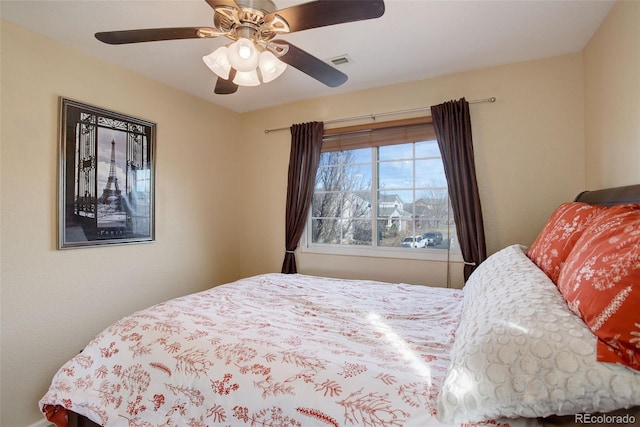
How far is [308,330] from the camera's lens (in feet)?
4.66

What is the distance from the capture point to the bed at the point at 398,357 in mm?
730

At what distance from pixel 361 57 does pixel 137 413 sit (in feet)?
8.24

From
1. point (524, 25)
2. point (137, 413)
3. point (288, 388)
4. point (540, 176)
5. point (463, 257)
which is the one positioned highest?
point (524, 25)

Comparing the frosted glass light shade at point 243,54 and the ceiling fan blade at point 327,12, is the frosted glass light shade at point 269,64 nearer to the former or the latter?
the frosted glass light shade at point 243,54

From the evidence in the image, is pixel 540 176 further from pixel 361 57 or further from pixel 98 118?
pixel 98 118

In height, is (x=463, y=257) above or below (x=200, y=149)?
below

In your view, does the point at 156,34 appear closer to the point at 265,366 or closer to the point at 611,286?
the point at 265,366

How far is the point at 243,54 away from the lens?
1424mm

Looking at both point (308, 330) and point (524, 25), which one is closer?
point (308, 330)

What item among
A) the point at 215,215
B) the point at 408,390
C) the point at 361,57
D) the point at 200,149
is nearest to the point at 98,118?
the point at 200,149

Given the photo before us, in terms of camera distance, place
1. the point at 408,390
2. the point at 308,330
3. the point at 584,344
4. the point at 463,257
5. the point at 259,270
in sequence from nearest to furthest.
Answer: the point at 584,344
the point at 408,390
the point at 308,330
the point at 463,257
the point at 259,270

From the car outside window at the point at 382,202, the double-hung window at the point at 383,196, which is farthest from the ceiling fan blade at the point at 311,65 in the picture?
the car outside window at the point at 382,202

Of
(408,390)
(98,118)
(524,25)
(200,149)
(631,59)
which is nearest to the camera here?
(408,390)

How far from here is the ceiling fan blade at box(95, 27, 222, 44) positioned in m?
1.36
